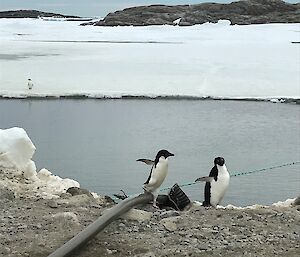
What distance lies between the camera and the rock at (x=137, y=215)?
3574 millimetres

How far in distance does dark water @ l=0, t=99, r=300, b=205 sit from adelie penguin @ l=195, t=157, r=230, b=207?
111 cm

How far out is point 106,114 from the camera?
1022cm

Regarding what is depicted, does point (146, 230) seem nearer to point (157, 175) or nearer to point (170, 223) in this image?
point (170, 223)

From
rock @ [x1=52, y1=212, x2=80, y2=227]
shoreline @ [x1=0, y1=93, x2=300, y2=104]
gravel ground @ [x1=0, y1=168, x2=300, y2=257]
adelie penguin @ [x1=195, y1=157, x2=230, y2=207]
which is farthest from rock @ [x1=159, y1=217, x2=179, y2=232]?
shoreline @ [x1=0, y1=93, x2=300, y2=104]

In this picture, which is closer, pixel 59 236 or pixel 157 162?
pixel 59 236

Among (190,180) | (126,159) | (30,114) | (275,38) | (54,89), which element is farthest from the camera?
(275,38)

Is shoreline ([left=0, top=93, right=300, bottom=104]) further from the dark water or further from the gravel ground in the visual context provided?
the gravel ground

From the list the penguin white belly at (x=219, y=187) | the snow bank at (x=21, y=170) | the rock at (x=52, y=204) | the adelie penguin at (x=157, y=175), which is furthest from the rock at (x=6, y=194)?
the penguin white belly at (x=219, y=187)

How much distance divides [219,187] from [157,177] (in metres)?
0.51

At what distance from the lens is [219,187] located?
14.9 ft

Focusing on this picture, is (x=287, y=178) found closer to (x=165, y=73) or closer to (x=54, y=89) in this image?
(x=54, y=89)

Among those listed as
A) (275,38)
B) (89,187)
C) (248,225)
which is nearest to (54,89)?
(89,187)

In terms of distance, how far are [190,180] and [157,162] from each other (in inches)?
77.4

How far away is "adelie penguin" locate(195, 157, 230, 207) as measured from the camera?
456cm
